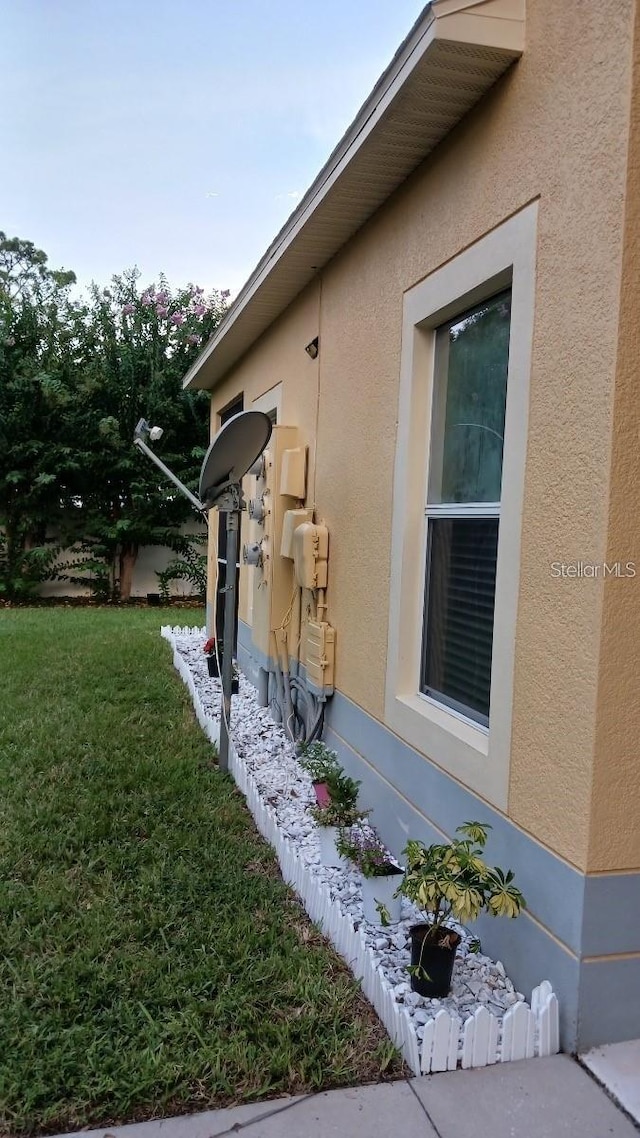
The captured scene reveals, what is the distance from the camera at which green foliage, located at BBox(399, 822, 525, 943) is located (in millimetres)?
2186

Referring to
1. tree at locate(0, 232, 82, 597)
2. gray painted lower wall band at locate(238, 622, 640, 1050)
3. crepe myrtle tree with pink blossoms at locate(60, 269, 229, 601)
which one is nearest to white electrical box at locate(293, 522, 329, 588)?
gray painted lower wall band at locate(238, 622, 640, 1050)

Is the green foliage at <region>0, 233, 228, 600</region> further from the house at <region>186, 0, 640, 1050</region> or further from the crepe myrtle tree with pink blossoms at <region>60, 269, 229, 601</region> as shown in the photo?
the house at <region>186, 0, 640, 1050</region>

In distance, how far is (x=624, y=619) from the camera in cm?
208

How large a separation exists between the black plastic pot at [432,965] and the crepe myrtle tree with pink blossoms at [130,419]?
11.9m

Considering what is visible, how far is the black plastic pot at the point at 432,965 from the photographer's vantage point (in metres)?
2.33

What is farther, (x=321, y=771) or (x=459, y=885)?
(x=321, y=771)

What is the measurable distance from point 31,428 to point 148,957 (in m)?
12.2

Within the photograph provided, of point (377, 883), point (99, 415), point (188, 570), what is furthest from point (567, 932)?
point (99, 415)

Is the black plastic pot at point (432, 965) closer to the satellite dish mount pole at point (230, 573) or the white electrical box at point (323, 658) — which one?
the white electrical box at point (323, 658)

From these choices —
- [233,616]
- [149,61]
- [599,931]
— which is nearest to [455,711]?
[599,931]

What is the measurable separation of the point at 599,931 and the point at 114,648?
7.41m

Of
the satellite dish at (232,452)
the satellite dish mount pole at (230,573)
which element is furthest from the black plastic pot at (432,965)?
the satellite dish at (232,452)

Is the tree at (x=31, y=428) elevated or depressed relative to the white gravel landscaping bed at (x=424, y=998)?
elevated

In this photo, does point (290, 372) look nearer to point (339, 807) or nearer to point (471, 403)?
point (471, 403)
